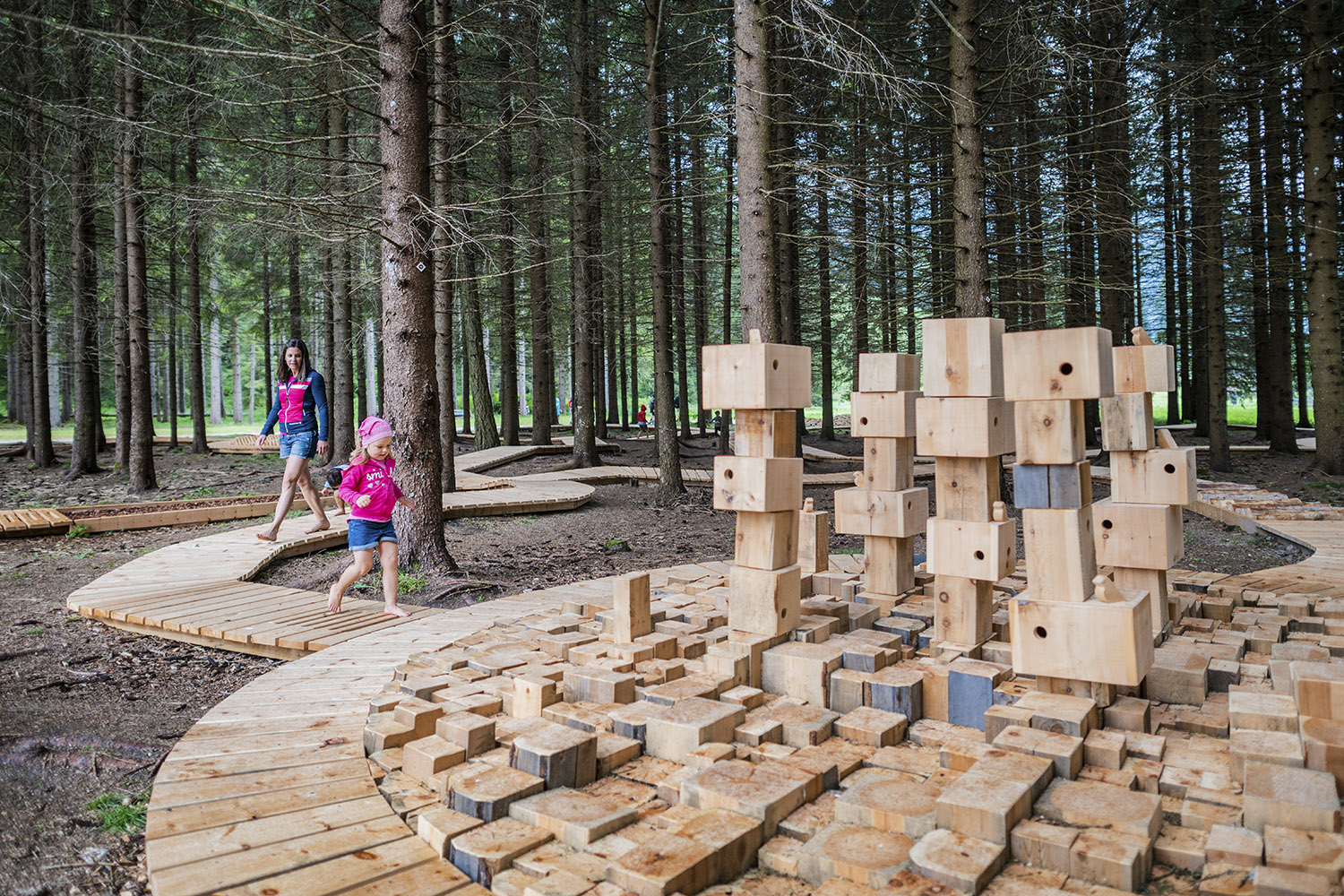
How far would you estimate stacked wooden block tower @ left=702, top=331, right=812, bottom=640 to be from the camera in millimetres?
3148

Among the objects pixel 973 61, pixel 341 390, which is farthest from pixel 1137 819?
pixel 341 390

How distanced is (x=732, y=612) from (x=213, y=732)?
185cm

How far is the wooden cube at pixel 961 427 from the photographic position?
3.05 m

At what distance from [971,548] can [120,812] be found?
3.01 meters

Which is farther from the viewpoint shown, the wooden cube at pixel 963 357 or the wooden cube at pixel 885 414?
the wooden cube at pixel 885 414

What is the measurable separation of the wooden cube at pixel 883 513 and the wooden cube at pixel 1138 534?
755 millimetres

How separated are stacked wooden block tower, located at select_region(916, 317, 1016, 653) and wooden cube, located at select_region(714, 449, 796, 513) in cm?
51

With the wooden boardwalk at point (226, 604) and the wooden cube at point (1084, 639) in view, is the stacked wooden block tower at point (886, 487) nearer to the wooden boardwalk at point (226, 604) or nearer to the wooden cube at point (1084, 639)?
the wooden cube at point (1084, 639)

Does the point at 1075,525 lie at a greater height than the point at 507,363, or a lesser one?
lesser

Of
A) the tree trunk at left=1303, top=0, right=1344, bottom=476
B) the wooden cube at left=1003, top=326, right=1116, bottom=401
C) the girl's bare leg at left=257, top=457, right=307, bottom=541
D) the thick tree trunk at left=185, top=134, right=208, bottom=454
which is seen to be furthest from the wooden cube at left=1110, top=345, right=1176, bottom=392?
the thick tree trunk at left=185, top=134, right=208, bottom=454

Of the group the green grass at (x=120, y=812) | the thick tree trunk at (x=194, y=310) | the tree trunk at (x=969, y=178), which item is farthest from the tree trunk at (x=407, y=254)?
the thick tree trunk at (x=194, y=310)

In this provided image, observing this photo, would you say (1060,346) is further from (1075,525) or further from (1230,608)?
(1230,608)

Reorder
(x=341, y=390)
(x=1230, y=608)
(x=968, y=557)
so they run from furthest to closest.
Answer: (x=341, y=390), (x=1230, y=608), (x=968, y=557)

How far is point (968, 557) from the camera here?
311 centimetres
